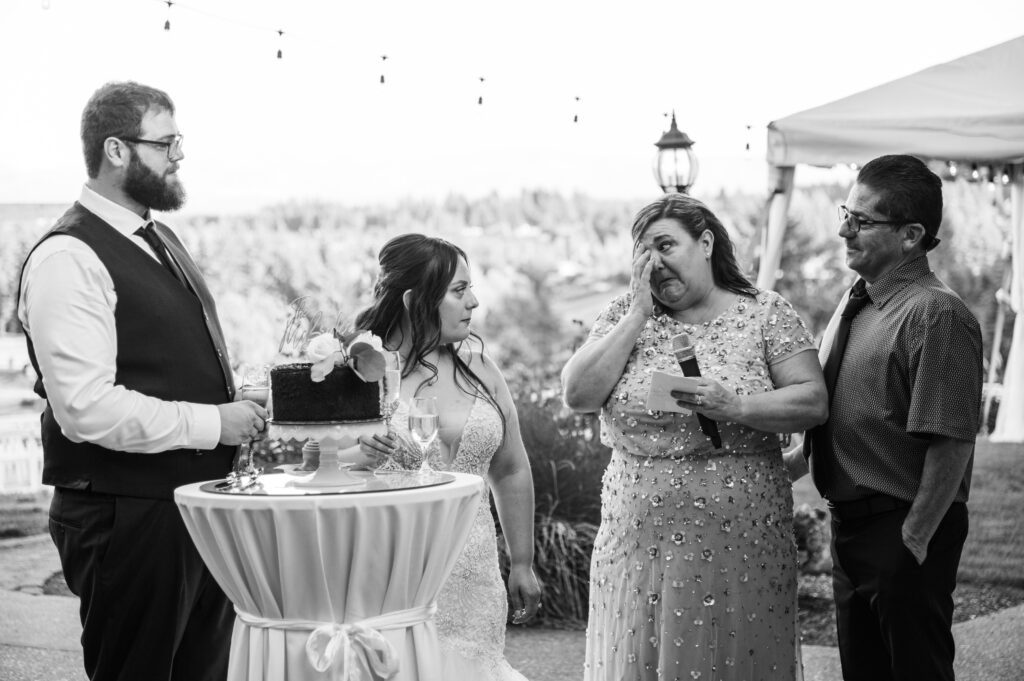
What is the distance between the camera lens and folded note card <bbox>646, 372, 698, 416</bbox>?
3041 mm

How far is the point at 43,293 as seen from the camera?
2.83 meters

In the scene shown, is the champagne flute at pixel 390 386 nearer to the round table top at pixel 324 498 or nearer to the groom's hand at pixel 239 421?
the round table top at pixel 324 498

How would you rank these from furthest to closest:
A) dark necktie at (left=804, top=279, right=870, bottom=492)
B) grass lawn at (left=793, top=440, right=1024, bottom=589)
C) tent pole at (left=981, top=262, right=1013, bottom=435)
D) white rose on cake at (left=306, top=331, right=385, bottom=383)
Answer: tent pole at (left=981, top=262, right=1013, bottom=435), grass lawn at (left=793, top=440, right=1024, bottom=589), dark necktie at (left=804, top=279, right=870, bottom=492), white rose on cake at (left=306, top=331, right=385, bottom=383)

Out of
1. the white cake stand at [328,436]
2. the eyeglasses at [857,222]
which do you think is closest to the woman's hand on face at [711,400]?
the eyeglasses at [857,222]

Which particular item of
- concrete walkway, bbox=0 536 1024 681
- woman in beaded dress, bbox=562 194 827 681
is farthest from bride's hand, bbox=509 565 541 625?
concrete walkway, bbox=0 536 1024 681

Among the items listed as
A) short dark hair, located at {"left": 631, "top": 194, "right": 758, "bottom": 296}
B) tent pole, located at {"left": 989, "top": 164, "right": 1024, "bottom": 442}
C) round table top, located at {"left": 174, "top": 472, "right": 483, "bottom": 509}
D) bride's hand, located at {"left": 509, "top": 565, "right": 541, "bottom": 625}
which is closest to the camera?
round table top, located at {"left": 174, "top": 472, "right": 483, "bottom": 509}

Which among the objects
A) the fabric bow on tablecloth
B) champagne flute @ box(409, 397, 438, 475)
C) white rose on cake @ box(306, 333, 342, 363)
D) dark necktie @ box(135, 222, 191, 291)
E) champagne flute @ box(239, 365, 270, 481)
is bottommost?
the fabric bow on tablecloth

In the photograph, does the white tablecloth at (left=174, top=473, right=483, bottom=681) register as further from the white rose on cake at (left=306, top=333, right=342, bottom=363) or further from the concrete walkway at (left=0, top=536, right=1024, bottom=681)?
the concrete walkway at (left=0, top=536, right=1024, bottom=681)

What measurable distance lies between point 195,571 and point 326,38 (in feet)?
19.5

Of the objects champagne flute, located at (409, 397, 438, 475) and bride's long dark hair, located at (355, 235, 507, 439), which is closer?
champagne flute, located at (409, 397, 438, 475)

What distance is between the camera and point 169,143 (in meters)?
3.14

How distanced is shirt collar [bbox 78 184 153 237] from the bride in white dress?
0.79 meters

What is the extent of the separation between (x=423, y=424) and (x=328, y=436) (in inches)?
13.0

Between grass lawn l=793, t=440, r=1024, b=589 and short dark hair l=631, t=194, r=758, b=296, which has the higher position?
short dark hair l=631, t=194, r=758, b=296
